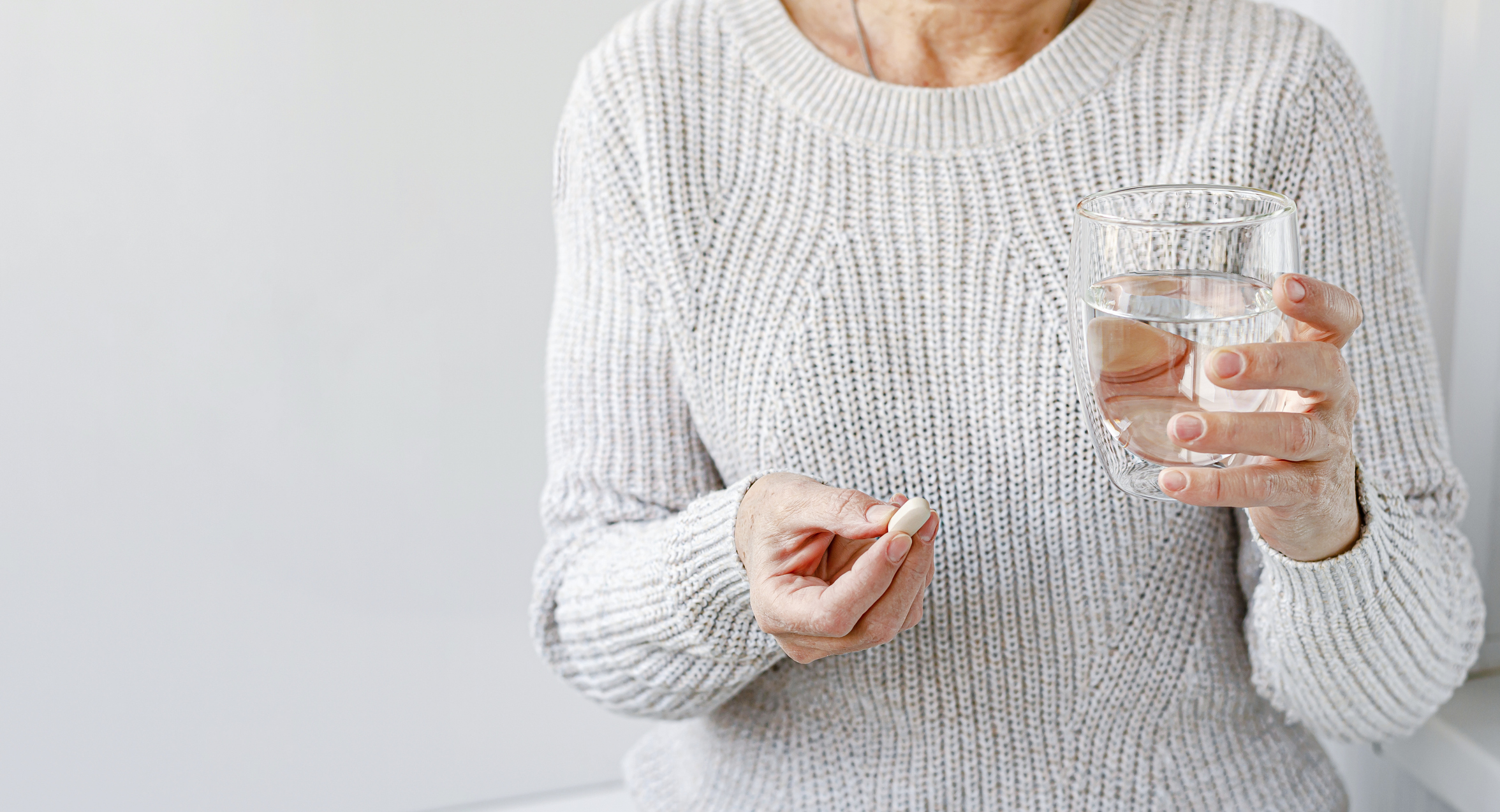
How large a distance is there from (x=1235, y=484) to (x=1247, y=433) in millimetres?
38

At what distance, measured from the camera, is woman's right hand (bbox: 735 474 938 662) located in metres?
0.58

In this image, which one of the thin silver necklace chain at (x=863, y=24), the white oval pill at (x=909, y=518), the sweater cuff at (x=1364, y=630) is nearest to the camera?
the white oval pill at (x=909, y=518)

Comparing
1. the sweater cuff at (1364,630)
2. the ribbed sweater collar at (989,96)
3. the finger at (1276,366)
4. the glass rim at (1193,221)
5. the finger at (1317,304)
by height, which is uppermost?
the ribbed sweater collar at (989,96)

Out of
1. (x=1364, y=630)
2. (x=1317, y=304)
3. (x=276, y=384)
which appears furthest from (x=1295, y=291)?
(x=276, y=384)

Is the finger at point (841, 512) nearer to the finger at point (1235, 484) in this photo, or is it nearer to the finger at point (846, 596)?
Answer: the finger at point (846, 596)

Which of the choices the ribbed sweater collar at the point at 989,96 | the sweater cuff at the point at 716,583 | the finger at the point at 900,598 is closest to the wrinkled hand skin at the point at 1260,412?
the finger at the point at 900,598

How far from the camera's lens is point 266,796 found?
1346 mm

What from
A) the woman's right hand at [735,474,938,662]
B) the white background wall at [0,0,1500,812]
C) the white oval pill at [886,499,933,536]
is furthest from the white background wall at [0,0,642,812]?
the white oval pill at [886,499,933,536]

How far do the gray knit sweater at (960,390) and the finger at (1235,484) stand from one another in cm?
31

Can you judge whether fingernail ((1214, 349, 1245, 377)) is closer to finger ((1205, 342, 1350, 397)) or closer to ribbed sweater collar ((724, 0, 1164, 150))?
finger ((1205, 342, 1350, 397))

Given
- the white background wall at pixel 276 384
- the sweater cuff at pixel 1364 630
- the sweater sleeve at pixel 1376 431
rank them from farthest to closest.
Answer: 1. the white background wall at pixel 276 384
2. the sweater sleeve at pixel 1376 431
3. the sweater cuff at pixel 1364 630

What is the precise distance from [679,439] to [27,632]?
2.61 feet

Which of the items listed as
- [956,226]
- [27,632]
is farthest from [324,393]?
[956,226]

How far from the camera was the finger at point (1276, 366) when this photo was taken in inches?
18.1
